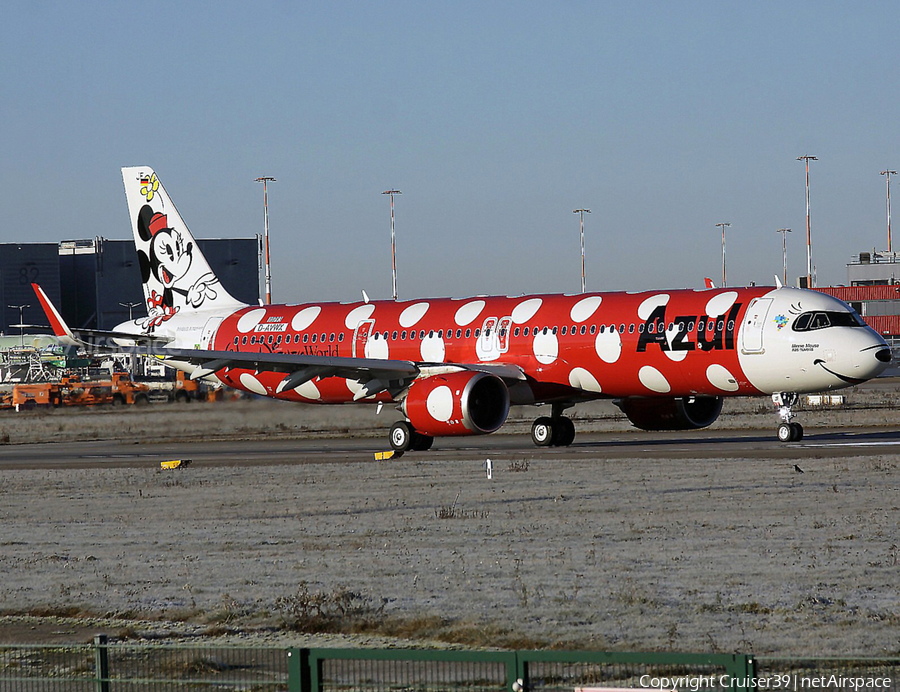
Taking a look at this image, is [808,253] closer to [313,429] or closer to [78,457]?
[313,429]

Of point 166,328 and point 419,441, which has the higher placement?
point 166,328

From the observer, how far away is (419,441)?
35875 millimetres

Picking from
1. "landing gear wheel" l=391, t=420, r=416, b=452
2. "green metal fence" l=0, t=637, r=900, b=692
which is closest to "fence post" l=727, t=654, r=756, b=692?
"green metal fence" l=0, t=637, r=900, b=692

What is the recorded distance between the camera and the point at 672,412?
37250mm

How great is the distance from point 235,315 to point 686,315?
1738cm

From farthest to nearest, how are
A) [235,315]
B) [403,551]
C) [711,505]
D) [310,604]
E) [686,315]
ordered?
[235,315]
[686,315]
[711,505]
[403,551]
[310,604]

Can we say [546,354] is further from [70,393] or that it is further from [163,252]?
[70,393]

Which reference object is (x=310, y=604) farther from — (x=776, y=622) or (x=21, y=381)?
(x=21, y=381)

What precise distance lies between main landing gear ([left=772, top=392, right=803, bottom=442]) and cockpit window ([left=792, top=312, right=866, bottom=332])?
83.5 inches

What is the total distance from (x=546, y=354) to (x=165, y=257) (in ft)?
56.6

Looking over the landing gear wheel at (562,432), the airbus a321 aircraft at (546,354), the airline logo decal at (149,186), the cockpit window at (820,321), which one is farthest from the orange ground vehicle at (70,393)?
the cockpit window at (820,321)

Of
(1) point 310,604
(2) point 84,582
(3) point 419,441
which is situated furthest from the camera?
(3) point 419,441

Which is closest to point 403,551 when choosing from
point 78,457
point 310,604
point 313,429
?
point 310,604

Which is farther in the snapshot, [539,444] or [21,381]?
[21,381]
